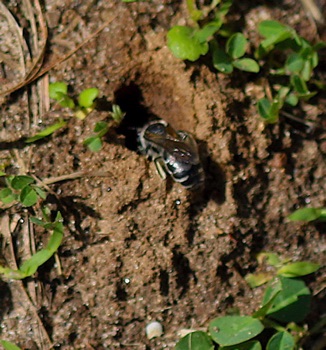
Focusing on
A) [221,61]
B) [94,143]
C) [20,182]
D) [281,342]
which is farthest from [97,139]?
[281,342]

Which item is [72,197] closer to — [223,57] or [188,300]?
[188,300]

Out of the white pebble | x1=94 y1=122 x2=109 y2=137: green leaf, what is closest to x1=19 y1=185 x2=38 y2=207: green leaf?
x1=94 y1=122 x2=109 y2=137: green leaf

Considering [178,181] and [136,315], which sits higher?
[178,181]

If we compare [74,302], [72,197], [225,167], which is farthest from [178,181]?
[74,302]

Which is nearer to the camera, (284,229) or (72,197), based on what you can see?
(72,197)

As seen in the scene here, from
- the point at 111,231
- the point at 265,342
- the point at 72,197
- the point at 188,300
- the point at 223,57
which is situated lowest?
the point at 265,342

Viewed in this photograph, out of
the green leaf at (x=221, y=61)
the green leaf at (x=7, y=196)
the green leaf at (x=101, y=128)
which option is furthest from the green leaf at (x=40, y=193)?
the green leaf at (x=221, y=61)

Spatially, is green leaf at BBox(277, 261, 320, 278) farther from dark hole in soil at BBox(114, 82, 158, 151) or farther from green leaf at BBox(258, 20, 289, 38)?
green leaf at BBox(258, 20, 289, 38)
